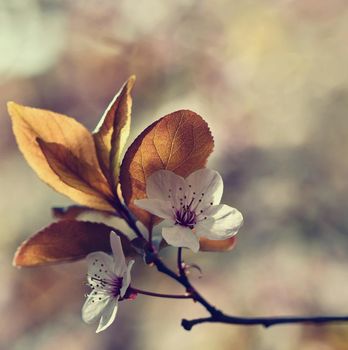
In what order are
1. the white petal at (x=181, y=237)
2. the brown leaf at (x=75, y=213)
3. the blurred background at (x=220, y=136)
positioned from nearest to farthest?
the white petal at (x=181, y=237) → the brown leaf at (x=75, y=213) → the blurred background at (x=220, y=136)

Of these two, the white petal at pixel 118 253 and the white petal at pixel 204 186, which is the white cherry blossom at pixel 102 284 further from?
the white petal at pixel 204 186

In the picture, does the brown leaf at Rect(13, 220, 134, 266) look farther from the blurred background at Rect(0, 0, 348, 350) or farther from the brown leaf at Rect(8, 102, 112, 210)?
the blurred background at Rect(0, 0, 348, 350)

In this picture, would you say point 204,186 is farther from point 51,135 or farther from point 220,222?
point 51,135

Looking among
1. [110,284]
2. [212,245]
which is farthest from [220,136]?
[110,284]

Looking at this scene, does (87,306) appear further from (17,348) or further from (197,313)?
(17,348)

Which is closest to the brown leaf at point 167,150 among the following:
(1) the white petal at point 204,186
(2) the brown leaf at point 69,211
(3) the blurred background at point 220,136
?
(1) the white petal at point 204,186

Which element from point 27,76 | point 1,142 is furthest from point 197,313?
point 27,76
